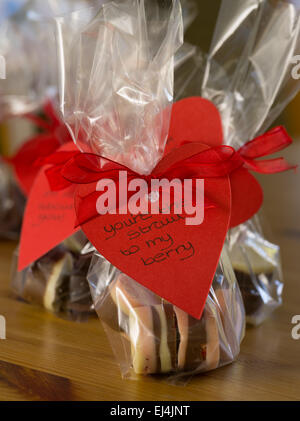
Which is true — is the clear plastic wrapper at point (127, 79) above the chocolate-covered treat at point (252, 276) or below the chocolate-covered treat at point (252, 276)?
above

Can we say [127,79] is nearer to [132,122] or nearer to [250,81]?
[132,122]

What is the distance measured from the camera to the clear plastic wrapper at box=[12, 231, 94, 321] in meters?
0.65

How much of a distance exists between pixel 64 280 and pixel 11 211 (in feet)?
1.23

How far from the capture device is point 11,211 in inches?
39.2

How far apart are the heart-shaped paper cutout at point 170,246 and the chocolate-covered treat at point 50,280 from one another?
127mm

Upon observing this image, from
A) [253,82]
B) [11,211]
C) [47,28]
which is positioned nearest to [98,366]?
[253,82]

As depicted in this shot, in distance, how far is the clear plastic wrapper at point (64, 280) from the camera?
2.14 ft

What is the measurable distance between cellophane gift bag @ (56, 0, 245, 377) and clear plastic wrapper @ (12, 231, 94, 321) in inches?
3.2

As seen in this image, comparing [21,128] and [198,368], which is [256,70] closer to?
[198,368]

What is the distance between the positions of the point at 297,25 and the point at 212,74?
12 centimetres
